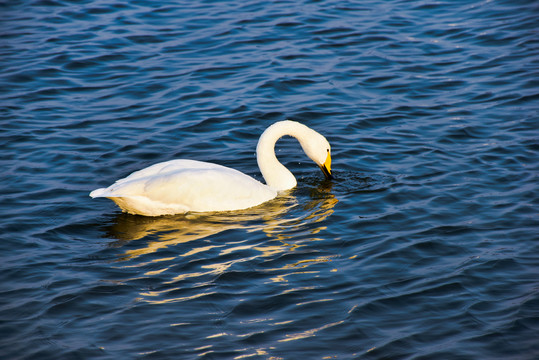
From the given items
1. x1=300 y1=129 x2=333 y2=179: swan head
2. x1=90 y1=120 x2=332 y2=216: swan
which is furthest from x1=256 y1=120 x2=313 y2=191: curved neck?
x1=90 y1=120 x2=332 y2=216: swan

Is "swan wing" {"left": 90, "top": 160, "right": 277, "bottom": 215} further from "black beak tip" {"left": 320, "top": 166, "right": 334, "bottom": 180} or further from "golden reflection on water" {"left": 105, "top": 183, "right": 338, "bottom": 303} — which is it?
"black beak tip" {"left": 320, "top": 166, "right": 334, "bottom": 180}

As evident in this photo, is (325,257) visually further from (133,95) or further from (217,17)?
(217,17)

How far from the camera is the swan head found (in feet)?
31.9

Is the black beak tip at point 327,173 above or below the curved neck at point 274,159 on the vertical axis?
below

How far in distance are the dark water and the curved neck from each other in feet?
1.20

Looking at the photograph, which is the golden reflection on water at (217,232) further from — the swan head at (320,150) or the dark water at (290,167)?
the swan head at (320,150)

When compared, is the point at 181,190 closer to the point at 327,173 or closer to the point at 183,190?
Result: the point at 183,190

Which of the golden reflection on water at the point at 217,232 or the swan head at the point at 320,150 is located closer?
the golden reflection on water at the point at 217,232

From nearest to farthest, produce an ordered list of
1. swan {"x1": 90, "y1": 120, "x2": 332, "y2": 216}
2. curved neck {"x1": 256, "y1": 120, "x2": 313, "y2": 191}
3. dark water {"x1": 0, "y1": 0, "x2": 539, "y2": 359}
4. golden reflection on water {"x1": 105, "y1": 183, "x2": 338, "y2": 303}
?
dark water {"x1": 0, "y1": 0, "x2": 539, "y2": 359}, golden reflection on water {"x1": 105, "y1": 183, "x2": 338, "y2": 303}, swan {"x1": 90, "y1": 120, "x2": 332, "y2": 216}, curved neck {"x1": 256, "y1": 120, "x2": 313, "y2": 191}

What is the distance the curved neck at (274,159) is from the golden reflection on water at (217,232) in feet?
0.76

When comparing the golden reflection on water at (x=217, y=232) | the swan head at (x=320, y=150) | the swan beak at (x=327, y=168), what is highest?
the swan head at (x=320, y=150)

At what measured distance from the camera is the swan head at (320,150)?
9.73 m

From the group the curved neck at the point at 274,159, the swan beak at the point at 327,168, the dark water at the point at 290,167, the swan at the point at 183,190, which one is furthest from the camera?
the swan beak at the point at 327,168

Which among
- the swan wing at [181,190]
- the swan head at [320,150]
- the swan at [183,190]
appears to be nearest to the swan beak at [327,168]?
the swan head at [320,150]
